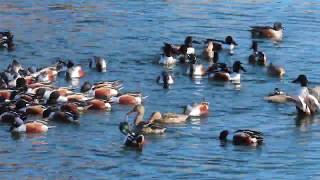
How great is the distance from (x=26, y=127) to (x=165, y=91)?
6.02 meters

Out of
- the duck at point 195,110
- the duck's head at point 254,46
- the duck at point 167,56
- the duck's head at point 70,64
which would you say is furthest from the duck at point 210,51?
the duck at point 195,110

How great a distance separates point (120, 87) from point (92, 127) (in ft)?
14.6

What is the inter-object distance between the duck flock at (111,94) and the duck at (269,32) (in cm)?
279

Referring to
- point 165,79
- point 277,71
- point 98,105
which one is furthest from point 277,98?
point 98,105

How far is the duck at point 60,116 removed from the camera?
26672mm

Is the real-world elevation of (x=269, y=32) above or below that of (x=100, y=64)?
above

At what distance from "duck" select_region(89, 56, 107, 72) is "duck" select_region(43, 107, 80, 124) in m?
6.21

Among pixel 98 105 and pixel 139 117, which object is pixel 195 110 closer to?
pixel 139 117

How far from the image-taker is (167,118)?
87.7 feet

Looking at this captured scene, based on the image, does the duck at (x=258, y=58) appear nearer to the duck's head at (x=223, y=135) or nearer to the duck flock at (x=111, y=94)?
the duck flock at (x=111, y=94)

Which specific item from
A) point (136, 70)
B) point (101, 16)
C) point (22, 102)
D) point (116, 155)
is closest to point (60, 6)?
point (101, 16)

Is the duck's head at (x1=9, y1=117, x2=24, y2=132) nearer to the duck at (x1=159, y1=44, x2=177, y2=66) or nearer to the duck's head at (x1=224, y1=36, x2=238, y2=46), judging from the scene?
the duck at (x1=159, y1=44, x2=177, y2=66)

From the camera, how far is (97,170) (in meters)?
22.7

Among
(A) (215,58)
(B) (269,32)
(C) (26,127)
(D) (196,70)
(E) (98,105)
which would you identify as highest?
(B) (269,32)
